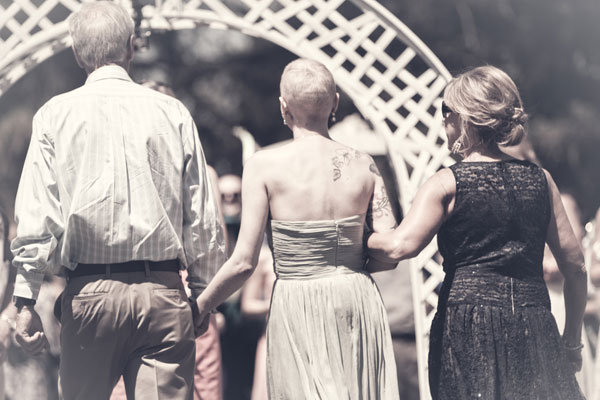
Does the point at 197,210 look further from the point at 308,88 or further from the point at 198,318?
the point at 308,88

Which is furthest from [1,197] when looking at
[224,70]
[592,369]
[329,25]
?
[592,369]

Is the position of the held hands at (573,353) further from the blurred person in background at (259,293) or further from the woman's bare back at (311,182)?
the blurred person in background at (259,293)

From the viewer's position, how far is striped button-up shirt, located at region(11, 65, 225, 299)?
3186mm

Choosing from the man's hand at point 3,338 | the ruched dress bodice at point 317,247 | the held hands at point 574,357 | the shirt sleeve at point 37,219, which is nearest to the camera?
the shirt sleeve at point 37,219

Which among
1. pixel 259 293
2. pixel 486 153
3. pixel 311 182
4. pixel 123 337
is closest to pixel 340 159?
pixel 311 182

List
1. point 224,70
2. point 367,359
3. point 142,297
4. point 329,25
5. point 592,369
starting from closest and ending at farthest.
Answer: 1. point 142,297
2. point 367,359
3. point 592,369
4. point 329,25
5. point 224,70

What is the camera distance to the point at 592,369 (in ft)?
16.6

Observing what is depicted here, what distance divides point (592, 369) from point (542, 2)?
15.9ft

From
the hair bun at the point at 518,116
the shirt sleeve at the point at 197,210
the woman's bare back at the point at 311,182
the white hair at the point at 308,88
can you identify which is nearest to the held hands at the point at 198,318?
the shirt sleeve at the point at 197,210

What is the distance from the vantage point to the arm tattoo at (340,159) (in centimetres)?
341

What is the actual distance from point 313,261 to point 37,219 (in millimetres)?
953

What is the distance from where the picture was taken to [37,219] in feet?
10.5

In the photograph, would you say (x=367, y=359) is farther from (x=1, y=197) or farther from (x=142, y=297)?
(x=1, y=197)

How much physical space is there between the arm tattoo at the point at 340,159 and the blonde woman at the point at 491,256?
0.30m
